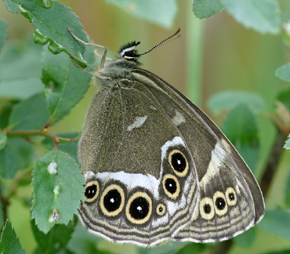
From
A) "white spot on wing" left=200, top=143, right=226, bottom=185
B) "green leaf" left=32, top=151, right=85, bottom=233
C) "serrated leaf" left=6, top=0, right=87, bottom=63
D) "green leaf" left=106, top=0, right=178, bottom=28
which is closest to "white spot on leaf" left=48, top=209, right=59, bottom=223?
"green leaf" left=32, top=151, right=85, bottom=233

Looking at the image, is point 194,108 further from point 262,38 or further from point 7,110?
point 262,38

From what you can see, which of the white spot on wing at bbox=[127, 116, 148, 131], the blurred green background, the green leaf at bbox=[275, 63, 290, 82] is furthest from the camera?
the blurred green background

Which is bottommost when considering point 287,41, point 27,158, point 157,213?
point 27,158

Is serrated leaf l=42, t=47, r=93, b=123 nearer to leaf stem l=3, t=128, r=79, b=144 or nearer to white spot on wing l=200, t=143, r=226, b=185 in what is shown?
leaf stem l=3, t=128, r=79, b=144

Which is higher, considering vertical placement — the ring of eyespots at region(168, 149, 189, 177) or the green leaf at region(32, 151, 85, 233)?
the ring of eyespots at region(168, 149, 189, 177)

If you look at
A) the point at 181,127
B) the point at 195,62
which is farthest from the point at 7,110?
the point at 195,62

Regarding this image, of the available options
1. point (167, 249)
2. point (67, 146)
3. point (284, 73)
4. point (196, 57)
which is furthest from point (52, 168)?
point (196, 57)
